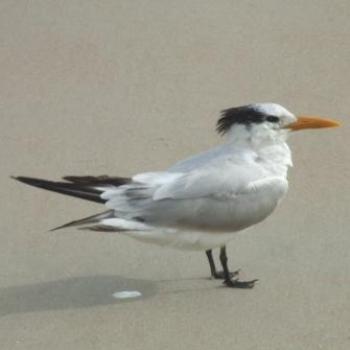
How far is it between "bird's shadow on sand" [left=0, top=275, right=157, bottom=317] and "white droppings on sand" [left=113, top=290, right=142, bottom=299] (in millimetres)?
18

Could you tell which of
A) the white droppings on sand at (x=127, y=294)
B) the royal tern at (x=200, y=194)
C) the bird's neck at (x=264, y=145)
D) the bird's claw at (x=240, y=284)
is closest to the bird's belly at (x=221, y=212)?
the royal tern at (x=200, y=194)

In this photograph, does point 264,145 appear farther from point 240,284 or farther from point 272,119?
point 240,284

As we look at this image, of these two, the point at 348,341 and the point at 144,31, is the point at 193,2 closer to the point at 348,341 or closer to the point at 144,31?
the point at 144,31

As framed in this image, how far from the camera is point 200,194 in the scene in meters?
4.50

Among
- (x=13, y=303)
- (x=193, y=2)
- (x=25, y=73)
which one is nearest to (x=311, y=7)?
(x=193, y=2)

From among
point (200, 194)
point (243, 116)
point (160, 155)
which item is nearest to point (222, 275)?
point (200, 194)

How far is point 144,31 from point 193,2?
1.92ft

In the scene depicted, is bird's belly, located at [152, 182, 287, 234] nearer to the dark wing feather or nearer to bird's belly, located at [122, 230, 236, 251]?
bird's belly, located at [122, 230, 236, 251]

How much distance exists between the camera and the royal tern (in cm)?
445

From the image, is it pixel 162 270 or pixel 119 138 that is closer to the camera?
pixel 162 270

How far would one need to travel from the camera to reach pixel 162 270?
15.8 ft

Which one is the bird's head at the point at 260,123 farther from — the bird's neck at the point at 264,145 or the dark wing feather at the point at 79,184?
the dark wing feather at the point at 79,184

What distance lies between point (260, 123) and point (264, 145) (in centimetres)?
11

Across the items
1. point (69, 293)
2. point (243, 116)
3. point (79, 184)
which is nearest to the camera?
point (79, 184)
